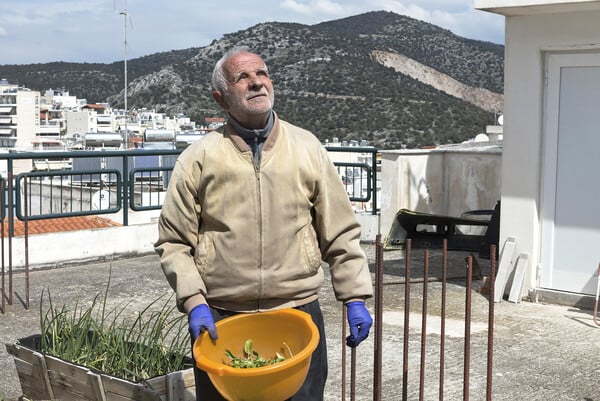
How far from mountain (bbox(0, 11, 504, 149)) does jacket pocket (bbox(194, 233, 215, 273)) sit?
77.4 m

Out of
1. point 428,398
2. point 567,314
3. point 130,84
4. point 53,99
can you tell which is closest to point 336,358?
point 428,398

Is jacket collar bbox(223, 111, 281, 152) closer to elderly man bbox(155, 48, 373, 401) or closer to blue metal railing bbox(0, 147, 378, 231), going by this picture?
elderly man bbox(155, 48, 373, 401)

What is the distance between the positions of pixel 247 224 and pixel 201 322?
0.45 m

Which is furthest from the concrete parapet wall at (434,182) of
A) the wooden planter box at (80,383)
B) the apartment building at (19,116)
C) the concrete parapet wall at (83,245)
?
the apartment building at (19,116)

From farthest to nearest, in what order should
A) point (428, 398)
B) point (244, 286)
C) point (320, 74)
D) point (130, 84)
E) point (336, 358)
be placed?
point (130, 84), point (320, 74), point (336, 358), point (428, 398), point (244, 286)

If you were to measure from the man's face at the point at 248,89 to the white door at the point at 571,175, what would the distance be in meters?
5.84

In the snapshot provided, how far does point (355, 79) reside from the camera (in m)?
99.2

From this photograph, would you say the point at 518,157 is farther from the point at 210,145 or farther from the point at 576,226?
the point at 210,145

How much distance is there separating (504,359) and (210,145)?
4.13 meters

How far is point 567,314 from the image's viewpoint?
9023 mm

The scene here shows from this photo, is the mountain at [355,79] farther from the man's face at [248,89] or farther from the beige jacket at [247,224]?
the man's face at [248,89]

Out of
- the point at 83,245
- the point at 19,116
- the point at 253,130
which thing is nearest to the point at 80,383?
the point at 253,130

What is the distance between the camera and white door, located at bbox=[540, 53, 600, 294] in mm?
9078

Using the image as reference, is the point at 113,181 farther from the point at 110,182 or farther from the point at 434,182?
the point at 434,182
